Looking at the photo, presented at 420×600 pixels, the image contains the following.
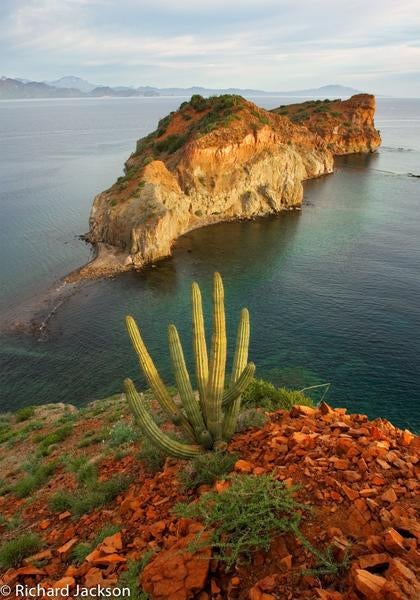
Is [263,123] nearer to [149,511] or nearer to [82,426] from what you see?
[82,426]

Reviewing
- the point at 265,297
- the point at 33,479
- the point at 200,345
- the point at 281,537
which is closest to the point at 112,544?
the point at 281,537

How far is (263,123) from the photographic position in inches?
2140

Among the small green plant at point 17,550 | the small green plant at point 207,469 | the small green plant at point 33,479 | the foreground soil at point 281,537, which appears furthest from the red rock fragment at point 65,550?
the small green plant at point 33,479

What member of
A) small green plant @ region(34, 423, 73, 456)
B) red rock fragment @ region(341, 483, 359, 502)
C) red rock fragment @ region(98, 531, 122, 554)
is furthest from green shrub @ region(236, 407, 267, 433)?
small green plant @ region(34, 423, 73, 456)

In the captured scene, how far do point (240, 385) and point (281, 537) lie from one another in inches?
125

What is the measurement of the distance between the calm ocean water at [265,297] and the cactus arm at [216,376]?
13498mm

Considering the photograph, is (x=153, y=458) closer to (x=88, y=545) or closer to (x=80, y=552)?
(x=88, y=545)

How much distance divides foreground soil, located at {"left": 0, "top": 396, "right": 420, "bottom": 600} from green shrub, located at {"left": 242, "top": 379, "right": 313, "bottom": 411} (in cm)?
198

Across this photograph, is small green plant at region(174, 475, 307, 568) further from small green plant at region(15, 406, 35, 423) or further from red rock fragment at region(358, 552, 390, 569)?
small green plant at region(15, 406, 35, 423)

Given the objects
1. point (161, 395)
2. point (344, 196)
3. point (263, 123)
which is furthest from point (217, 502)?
point (344, 196)

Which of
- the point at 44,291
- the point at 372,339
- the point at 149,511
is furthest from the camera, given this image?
A: the point at 44,291

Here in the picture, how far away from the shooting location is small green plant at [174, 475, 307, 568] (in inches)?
185

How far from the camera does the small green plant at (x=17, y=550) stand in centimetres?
649

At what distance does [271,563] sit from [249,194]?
51.4 metres
